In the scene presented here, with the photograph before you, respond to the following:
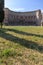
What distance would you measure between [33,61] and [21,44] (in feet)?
6.86

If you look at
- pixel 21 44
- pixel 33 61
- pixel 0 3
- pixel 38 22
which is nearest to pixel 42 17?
pixel 38 22

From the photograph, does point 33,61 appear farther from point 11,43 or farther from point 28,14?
point 28,14

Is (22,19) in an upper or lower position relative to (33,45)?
lower

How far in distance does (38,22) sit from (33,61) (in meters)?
24.8

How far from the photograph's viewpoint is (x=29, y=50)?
25.4ft

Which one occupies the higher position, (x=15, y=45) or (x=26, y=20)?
(x=15, y=45)

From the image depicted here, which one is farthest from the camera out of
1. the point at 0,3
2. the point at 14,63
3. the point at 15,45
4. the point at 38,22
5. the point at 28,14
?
the point at 28,14

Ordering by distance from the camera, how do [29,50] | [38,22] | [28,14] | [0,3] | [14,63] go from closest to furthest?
1. [14,63]
2. [29,50]
3. [0,3]
4. [38,22]
5. [28,14]

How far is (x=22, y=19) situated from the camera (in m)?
33.2

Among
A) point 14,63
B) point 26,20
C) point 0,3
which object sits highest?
point 0,3

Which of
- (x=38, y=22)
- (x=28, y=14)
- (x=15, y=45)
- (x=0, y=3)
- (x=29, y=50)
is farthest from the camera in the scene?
(x=28, y=14)

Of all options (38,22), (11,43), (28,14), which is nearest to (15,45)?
(11,43)

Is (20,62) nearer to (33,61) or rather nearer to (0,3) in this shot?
(33,61)

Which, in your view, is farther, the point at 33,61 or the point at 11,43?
the point at 11,43
